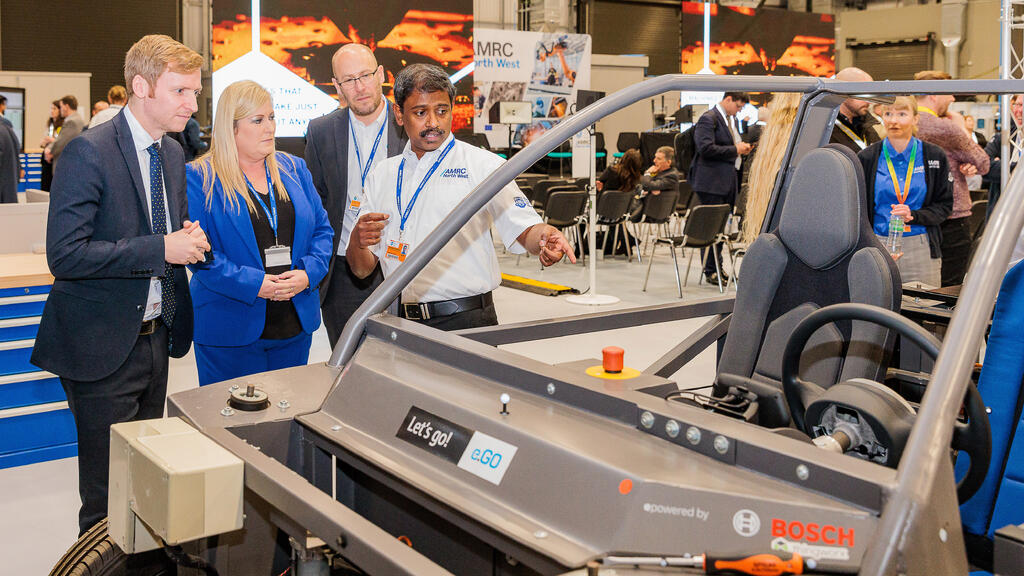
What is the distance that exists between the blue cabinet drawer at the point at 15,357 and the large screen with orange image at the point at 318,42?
4.82m

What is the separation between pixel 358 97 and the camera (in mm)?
3512

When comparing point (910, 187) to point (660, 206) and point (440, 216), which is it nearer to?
point (440, 216)

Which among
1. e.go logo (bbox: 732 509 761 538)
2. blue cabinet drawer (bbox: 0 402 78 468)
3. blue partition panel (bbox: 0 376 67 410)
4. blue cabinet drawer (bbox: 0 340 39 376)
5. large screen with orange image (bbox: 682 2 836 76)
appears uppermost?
large screen with orange image (bbox: 682 2 836 76)

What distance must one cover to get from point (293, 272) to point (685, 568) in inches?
74.3

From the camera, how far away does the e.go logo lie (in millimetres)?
1219

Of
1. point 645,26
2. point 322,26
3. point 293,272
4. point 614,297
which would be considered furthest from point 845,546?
point 645,26

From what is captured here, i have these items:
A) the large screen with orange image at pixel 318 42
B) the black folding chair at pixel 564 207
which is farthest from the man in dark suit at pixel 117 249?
the black folding chair at pixel 564 207

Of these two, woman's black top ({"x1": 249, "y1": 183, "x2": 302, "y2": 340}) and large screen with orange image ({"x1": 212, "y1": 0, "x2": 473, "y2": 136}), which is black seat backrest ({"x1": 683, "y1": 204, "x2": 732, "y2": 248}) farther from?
woman's black top ({"x1": 249, "y1": 183, "x2": 302, "y2": 340})

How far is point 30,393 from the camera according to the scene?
12.3 feet

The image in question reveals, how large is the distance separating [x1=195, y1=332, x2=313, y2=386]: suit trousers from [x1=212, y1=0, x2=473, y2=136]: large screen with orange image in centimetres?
573

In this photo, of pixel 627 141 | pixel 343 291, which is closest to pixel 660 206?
pixel 627 141

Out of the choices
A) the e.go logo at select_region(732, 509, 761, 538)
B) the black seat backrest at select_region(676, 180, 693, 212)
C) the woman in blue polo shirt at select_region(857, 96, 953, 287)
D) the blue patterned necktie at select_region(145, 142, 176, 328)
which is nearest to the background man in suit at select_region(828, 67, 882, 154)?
the woman in blue polo shirt at select_region(857, 96, 953, 287)

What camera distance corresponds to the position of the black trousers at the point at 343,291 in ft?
11.3

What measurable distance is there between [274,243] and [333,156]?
790 millimetres
